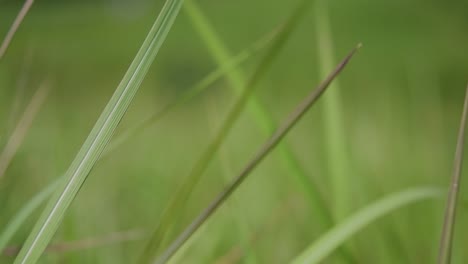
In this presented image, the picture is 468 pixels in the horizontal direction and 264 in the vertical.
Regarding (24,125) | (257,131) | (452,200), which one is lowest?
(452,200)

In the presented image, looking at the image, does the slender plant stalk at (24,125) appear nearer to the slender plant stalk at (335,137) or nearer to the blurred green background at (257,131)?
the blurred green background at (257,131)

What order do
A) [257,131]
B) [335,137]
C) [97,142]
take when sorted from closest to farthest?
[97,142] → [335,137] → [257,131]

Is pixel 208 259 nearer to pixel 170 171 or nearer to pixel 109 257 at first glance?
pixel 109 257

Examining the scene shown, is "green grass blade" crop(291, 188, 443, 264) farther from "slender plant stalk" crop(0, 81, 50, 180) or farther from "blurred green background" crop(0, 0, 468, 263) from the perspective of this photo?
"slender plant stalk" crop(0, 81, 50, 180)

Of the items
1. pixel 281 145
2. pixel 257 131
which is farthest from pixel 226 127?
pixel 257 131

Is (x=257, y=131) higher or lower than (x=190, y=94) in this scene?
higher

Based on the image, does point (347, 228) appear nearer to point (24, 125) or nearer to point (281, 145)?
point (281, 145)

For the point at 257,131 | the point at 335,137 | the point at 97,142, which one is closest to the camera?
the point at 97,142

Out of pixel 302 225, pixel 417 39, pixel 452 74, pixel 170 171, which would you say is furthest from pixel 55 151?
pixel 417 39
